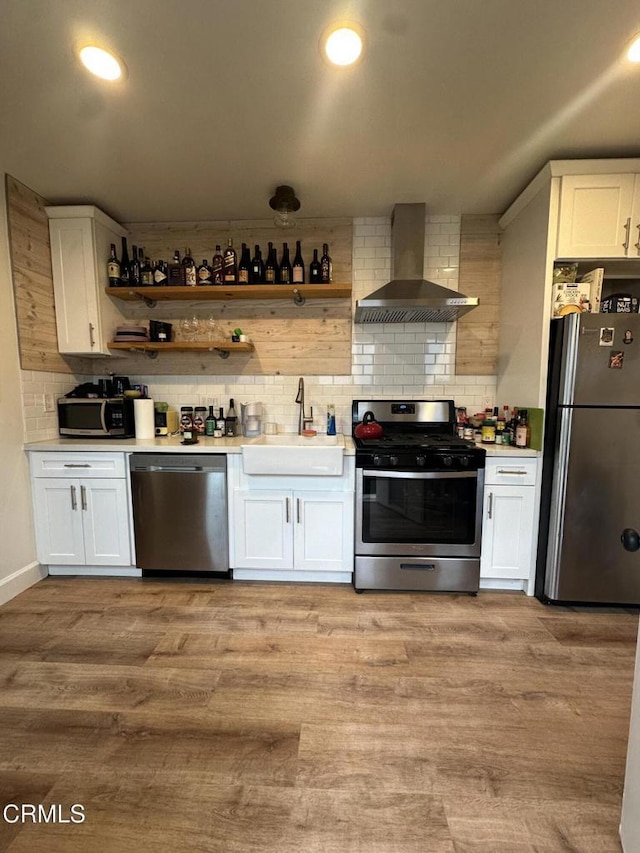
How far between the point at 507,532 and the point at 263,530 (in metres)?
1.54

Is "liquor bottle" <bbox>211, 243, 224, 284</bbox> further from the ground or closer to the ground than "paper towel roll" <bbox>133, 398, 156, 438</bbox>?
further from the ground

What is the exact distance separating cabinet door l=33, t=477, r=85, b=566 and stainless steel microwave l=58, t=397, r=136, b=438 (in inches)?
14.3

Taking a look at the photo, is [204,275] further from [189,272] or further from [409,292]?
[409,292]

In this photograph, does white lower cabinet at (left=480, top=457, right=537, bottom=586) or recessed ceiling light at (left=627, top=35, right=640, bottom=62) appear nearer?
recessed ceiling light at (left=627, top=35, right=640, bottom=62)

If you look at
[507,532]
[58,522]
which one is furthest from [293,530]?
[58,522]

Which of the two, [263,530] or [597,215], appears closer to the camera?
[597,215]

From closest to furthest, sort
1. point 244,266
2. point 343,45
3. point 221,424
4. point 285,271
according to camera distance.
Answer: point 343,45 < point 285,271 < point 244,266 < point 221,424

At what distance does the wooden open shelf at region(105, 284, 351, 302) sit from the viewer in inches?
98.5

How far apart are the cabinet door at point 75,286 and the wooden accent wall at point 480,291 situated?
106 inches

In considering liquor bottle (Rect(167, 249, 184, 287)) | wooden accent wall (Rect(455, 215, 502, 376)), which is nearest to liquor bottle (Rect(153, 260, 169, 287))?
liquor bottle (Rect(167, 249, 184, 287))

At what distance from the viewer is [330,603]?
2.18 meters

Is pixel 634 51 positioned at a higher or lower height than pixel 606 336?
higher

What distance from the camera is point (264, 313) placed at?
285cm

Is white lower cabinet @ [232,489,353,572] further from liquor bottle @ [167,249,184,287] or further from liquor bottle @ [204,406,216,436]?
liquor bottle @ [167,249,184,287]
